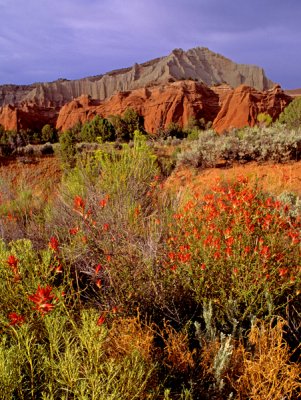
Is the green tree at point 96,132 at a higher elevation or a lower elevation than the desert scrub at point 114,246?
higher

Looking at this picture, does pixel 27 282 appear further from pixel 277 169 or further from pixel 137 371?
pixel 277 169

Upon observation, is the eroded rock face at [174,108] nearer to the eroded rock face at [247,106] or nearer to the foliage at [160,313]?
the eroded rock face at [247,106]

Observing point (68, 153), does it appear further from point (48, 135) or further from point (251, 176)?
point (48, 135)

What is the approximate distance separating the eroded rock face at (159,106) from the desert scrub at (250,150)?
89.2 ft

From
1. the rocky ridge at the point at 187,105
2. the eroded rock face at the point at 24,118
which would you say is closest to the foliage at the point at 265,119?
the rocky ridge at the point at 187,105

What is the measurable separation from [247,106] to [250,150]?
27561 millimetres

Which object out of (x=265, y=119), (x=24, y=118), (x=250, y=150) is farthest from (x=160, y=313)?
(x=24, y=118)

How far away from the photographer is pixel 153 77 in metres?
59.4

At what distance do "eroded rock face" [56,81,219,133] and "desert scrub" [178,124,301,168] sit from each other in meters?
27.2

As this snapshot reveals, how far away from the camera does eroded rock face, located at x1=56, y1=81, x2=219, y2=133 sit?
123 feet

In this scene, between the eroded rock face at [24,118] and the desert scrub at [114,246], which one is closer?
the desert scrub at [114,246]

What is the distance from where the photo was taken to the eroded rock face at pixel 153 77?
204ft

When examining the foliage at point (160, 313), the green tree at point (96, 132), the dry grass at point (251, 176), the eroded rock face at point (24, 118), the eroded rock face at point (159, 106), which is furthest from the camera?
the eroded rock face at point (24, 118)

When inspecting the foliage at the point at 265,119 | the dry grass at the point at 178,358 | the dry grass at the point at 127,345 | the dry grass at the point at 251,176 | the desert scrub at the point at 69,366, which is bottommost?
the dry grass at the point at 178,358
